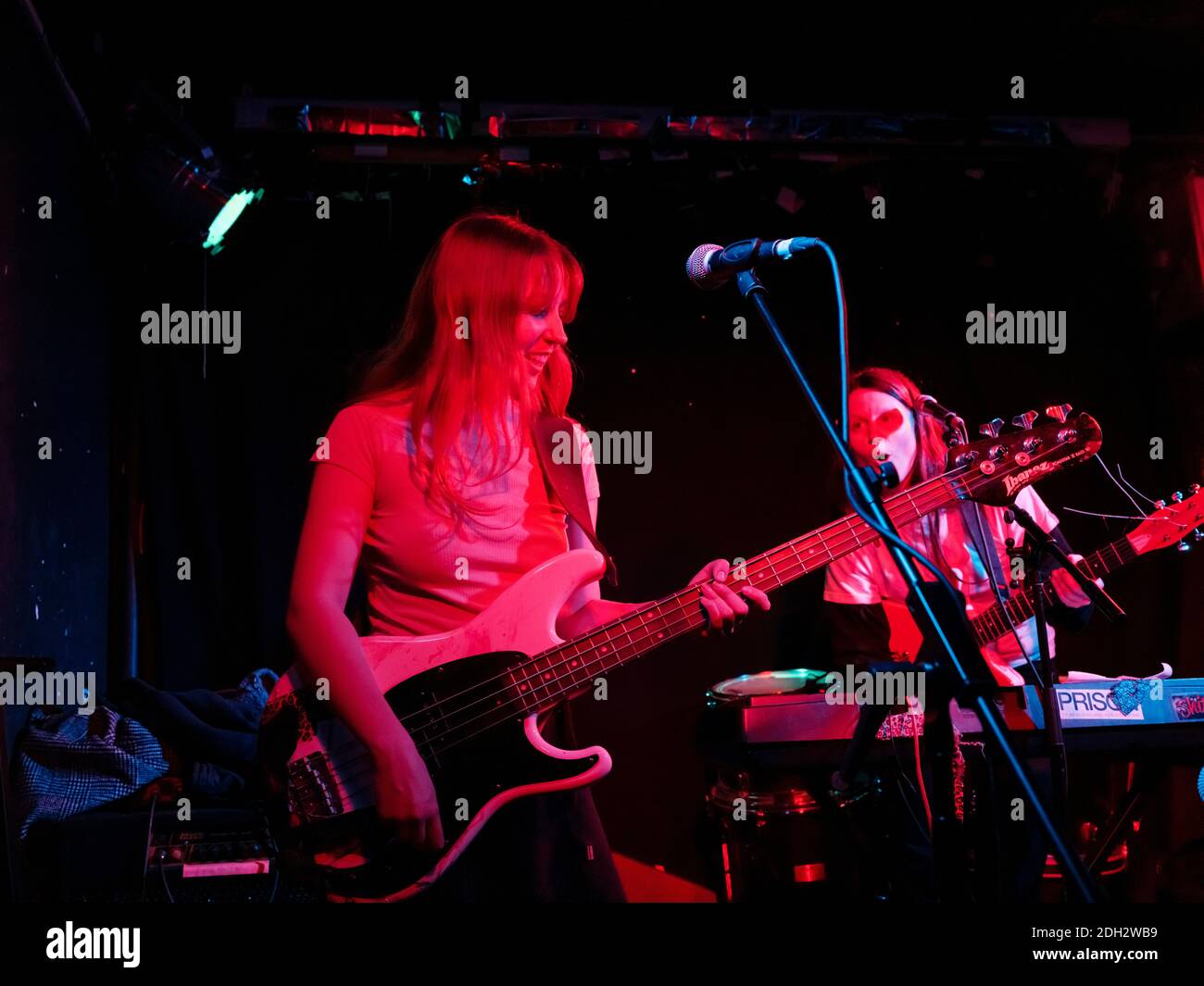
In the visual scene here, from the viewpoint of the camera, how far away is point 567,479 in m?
2.64

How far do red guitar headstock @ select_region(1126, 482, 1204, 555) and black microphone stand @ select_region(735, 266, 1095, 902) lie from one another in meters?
1.99

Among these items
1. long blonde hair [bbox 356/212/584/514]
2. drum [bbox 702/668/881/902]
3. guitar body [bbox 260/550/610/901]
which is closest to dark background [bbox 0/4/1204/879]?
drum [bbox 702/668/881/902]

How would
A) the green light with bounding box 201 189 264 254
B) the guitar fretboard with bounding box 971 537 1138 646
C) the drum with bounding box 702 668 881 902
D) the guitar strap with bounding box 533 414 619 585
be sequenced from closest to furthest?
1. the guitar strap with bounding box 533 414 619 585
2. the drum with bounding box 702 668 881 902
3. the guitar fretboard with bounding box 971 537 1138 646
4. the green light with bounding box 201 189 264 254

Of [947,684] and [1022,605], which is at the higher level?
[947,684]

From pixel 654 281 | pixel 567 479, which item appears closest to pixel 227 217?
pixel 654 281

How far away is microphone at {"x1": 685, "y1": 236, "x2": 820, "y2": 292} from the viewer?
182cm

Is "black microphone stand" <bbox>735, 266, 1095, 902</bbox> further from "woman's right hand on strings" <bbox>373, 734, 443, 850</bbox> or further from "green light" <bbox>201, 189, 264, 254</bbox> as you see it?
"green light" <bbox>201, 189, 264, 254</bbox>

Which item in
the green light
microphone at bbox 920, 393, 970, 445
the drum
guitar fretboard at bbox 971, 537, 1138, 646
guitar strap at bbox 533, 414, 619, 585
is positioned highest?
the green light

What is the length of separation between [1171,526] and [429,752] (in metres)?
2.57

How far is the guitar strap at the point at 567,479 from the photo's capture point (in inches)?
102

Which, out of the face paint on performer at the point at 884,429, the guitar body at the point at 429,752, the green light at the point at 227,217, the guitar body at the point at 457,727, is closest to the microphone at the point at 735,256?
the guitar body at the point at 457,727

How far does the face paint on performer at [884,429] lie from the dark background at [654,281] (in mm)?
473

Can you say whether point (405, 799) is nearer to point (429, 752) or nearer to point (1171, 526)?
point (429, 752)

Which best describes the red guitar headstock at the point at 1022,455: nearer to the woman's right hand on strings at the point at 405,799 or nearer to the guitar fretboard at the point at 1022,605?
the guitar fretboard at the point at 1022,605
